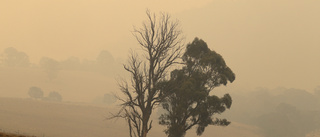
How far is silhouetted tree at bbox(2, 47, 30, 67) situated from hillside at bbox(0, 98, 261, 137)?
11303cm

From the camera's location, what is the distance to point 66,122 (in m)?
70.1

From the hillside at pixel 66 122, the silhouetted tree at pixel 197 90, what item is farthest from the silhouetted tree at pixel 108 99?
the silhouetted tree at pixel 197 90

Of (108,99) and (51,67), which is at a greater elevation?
(51,67)

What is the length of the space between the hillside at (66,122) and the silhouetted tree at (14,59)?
4450 inches

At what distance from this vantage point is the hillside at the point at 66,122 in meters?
58.4

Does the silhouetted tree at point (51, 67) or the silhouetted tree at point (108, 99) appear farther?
the silhouetted tree at point (51, 67)

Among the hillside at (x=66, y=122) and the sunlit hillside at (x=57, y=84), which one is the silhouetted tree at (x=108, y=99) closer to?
the sunlit hillside at (x=57, y=84)

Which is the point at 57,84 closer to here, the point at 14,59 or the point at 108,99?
the point at 108,99

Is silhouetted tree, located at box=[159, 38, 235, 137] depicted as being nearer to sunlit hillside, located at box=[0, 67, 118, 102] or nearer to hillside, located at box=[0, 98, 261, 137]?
hillside, located at box=[0, 98, 261, 137]

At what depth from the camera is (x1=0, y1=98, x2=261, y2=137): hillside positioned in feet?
192

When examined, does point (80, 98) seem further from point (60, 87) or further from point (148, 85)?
point (148, 85)

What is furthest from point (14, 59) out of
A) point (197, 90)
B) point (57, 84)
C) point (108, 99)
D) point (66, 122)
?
point (197, 90)

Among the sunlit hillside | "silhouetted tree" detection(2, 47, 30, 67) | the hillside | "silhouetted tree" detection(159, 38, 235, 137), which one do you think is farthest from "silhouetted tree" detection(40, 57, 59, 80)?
"silhouetted tree" detection(159, 38, 235, 137)

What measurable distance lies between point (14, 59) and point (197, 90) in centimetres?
19116
